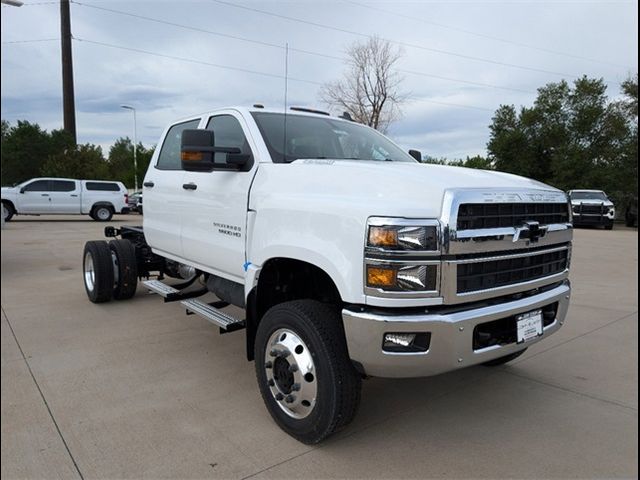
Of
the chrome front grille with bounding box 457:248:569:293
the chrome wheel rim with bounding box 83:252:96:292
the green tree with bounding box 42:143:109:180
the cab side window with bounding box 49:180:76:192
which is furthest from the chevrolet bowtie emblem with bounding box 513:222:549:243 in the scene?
the green tree with bounding box 42:143:109:180

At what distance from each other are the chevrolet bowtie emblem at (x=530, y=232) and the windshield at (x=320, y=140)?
5.07 feet

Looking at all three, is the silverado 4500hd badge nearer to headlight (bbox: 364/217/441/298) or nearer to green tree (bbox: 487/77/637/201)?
headlight (bbox: 364/217/441/298)

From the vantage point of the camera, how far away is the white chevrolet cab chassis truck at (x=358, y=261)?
2.56m

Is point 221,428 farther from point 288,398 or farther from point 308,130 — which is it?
point 308,130

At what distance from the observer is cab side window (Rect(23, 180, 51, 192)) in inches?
867

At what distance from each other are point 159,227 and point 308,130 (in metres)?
2.02

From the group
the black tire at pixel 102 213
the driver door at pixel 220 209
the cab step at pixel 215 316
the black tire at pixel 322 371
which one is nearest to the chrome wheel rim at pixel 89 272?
the driver door at pixel 220 209

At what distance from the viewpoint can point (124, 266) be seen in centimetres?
612

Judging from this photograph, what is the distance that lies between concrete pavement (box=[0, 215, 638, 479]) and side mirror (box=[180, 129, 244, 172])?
1275 mm

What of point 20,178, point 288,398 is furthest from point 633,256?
point 20,178

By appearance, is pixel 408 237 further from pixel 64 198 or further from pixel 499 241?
pixel 64 198

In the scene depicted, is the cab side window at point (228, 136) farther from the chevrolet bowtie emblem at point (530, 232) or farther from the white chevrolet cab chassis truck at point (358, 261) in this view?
the chevrolet bowtie emblem at point (530, 232)

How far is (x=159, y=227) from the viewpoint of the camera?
518 cm

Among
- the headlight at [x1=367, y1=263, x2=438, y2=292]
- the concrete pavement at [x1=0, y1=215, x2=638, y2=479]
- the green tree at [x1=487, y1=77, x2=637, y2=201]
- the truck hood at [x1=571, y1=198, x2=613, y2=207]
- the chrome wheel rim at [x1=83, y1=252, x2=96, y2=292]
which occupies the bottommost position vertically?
the concrete pavement at [x1=0, y1=215, x2=638, y2=479]
